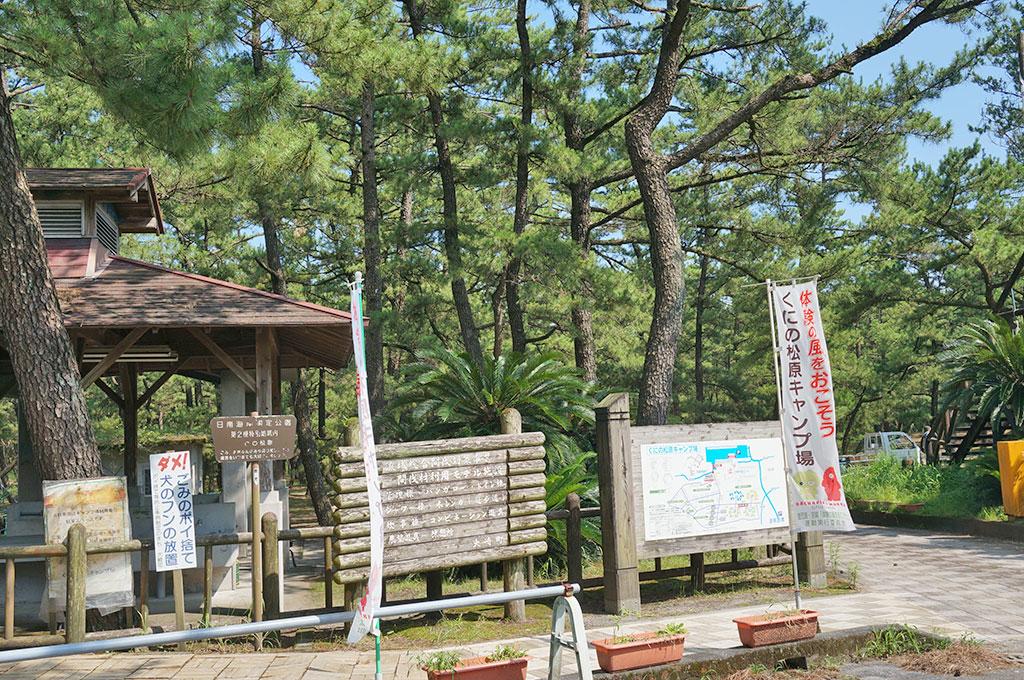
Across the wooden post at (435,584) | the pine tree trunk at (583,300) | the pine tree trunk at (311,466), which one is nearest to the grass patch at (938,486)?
the pine tree trunk at (583,300)

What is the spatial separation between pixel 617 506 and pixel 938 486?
34.8ft

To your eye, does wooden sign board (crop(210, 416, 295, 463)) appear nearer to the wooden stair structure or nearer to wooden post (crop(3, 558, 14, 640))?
→ wooden post (crop(3, 558, 14, 640))

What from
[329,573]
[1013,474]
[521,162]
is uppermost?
[521,162]

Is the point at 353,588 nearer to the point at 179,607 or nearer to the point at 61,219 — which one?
the point at 179,607

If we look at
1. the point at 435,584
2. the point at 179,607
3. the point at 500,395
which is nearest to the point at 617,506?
the point at 435,584

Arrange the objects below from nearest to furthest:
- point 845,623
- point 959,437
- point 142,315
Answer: point 845,623 → point 142,315 → point 959,437

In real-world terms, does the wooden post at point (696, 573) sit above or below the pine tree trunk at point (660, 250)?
below

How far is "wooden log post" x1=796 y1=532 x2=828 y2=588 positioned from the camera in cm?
1019

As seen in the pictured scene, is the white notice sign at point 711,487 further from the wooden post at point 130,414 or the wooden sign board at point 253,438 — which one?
the wooden post at point 130,414

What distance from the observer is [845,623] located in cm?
830

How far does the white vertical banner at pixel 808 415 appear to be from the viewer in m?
8.09

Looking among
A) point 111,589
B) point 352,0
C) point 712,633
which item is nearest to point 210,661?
point 111,589

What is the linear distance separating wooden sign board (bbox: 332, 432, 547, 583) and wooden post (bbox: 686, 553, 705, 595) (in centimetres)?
201

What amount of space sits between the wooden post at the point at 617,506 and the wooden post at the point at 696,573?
1269 millimetres
